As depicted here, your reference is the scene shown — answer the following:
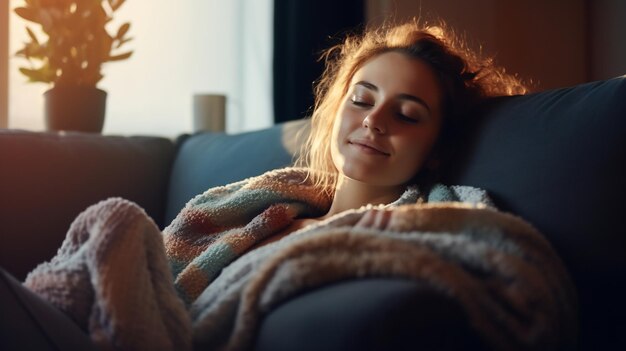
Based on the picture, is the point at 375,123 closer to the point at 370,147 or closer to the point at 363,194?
the point at 370,147

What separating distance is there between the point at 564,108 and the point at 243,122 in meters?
1.94

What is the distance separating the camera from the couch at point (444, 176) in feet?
2.30

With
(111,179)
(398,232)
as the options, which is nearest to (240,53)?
(111,179)

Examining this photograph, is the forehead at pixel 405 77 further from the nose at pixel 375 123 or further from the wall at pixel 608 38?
the wall at pixel 608 38

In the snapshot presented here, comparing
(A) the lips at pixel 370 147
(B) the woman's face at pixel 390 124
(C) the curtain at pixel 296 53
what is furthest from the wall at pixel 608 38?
(A) the lips at pixel 370 147

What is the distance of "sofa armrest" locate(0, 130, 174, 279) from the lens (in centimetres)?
162

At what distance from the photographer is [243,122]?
290 centimetres

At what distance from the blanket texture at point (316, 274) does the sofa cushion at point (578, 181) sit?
127 millimetres

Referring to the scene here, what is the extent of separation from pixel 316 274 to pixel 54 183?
44.9 inches

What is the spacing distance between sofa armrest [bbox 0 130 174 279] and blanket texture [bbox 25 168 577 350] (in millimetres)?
687

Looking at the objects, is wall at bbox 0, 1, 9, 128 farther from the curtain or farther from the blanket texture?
the blanket texture

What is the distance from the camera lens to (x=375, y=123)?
1255 millimetres

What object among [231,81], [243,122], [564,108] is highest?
[564,108]

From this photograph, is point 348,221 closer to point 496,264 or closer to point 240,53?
point 496,264
